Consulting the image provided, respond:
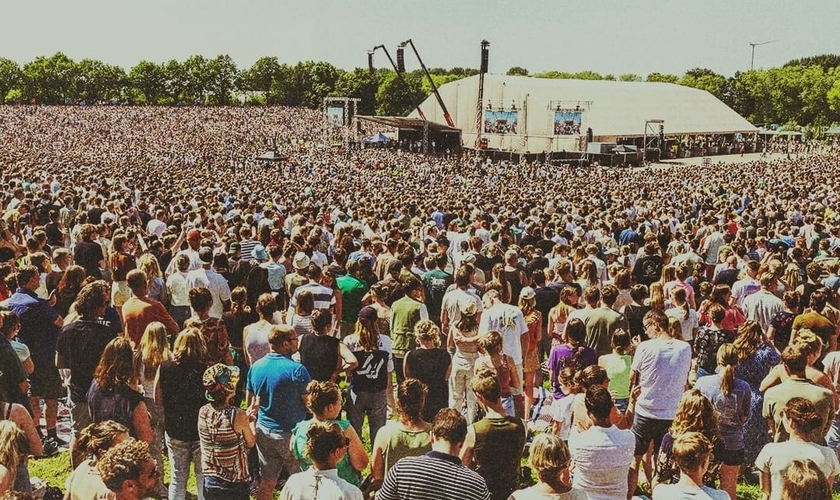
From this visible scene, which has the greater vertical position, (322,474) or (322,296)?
(322,296)

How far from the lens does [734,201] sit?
70.9 ft

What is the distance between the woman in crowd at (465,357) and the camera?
19.9 ft

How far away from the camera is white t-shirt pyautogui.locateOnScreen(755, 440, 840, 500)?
4223 millimetres

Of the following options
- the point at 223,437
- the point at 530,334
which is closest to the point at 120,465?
the point at 223,437

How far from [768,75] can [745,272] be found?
359ft

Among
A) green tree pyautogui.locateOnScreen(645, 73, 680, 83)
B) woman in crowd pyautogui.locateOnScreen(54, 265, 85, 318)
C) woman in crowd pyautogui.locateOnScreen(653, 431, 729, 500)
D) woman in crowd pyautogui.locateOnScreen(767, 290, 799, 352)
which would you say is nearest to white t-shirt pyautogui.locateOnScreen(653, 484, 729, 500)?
woman in crowd pyautogui.locateOnScreen(653, 431, 729, 500)

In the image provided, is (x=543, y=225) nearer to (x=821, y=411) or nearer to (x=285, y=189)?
(x=821, y=411)

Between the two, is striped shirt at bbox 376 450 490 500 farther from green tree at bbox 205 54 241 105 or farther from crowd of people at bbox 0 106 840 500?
green tree at bbox 205 54 241 105

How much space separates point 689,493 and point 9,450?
351 centimetres

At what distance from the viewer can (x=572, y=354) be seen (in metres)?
5.88

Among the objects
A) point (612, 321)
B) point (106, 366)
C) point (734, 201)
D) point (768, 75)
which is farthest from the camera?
point (768, 75)

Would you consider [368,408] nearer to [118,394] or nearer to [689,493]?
[118,394]

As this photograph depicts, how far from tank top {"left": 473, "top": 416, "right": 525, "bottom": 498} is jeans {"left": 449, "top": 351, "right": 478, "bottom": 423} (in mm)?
1824

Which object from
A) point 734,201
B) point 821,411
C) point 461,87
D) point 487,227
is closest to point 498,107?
point 461,87
